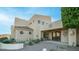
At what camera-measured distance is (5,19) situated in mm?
4855

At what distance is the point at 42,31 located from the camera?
16.1ft

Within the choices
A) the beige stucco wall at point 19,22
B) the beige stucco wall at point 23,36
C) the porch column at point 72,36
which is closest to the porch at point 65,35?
the porch column at point 72,36

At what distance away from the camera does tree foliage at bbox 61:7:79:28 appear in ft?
15.8

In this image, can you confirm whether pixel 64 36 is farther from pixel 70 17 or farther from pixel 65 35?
pixel 70 17

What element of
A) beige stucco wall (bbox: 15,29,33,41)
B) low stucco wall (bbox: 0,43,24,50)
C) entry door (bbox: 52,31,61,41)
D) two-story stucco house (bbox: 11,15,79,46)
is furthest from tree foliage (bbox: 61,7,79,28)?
low stucco wall (bbox: 0,43,24,50)

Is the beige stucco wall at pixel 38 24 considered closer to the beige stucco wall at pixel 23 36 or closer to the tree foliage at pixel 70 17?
the beige stucco wall at pixel 23 36

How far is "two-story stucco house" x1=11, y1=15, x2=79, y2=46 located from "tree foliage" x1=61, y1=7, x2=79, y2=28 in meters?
0.09

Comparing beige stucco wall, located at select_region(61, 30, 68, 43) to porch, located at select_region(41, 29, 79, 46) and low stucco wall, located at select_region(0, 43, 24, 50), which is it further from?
low stucco wall, located at select_region(0, 43, 24, 50)

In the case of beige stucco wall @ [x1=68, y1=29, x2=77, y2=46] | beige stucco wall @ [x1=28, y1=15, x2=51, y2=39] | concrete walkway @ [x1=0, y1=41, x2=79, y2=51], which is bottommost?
concrete walkway @ [x1=0, y1=41, x2=79, y2=51]

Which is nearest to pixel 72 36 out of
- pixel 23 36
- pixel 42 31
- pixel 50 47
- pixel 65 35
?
pixel 65 35

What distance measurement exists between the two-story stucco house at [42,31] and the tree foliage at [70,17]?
0.31 ft
